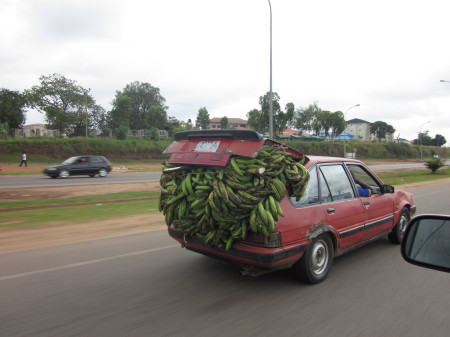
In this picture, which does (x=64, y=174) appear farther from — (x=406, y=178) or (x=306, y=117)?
(x=306, y=117)

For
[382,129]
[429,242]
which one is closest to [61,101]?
[429,242]

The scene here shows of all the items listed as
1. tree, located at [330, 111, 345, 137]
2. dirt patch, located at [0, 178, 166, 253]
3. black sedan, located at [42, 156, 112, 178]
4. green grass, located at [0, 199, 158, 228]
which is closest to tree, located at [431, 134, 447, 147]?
tree, located at [330, 111, 345, 137]

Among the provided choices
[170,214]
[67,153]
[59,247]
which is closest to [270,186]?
[170,214]

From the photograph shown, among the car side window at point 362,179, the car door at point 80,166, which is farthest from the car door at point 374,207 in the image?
the car door at point 80,166

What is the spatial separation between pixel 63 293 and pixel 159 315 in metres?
1.41

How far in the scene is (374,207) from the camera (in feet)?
17.6

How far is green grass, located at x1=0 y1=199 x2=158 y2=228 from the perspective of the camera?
28.6 ft

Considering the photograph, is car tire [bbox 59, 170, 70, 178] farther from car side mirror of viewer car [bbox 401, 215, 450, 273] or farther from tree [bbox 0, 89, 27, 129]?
tree [bbox 0, 89, 27, 129]

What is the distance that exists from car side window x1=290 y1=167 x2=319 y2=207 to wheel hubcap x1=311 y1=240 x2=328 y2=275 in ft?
1.79

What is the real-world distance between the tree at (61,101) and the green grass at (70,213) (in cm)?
4792

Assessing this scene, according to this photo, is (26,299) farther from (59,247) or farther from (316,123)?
(316,123)

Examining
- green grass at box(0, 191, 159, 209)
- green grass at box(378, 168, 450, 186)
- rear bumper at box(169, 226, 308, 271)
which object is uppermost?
rear bumper at box(169, 226, 308, 271)

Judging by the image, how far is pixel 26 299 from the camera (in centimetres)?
393

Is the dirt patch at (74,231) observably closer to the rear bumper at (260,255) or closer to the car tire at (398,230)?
the rear bumper at (260,255)
